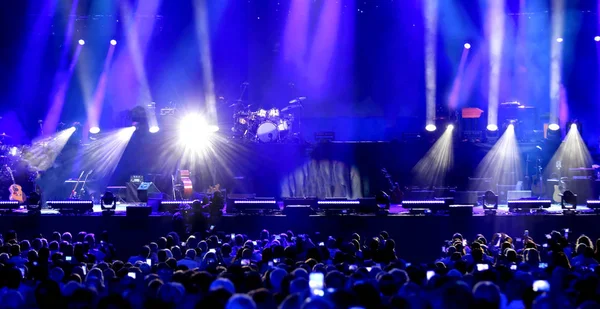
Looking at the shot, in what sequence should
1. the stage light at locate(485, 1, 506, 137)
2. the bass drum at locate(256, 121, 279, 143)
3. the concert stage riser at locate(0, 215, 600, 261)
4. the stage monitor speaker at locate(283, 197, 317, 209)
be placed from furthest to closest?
1. the stage light at locate(485, 1, 506, 137)
2. the bass drum at locate(256, 121, 279, 143)
3. the stage monitor speaker at locate(283, 197, 317, 209)
4. the concert stage riser at locate(0, 215, 600, 261)

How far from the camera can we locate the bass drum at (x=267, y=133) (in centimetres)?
2127

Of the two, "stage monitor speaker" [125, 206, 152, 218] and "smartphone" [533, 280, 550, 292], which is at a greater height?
"stage monitor speaker" [125, 206, 152, 218]

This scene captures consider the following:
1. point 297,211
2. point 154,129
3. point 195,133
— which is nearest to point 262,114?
point 195,133

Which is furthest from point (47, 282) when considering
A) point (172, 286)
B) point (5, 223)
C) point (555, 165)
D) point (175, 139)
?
point (555, 165)

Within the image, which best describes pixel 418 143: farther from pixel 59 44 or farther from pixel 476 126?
pixel 59 44

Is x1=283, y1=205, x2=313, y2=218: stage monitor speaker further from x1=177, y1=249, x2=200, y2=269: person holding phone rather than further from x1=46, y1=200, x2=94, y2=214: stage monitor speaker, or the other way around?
x1=177, y1=249, x2=200, y2=269: person holding phone

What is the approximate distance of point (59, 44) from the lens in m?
23.3

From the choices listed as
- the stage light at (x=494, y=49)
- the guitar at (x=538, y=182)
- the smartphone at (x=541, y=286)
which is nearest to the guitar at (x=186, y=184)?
the stage light at (x=494, y=49)

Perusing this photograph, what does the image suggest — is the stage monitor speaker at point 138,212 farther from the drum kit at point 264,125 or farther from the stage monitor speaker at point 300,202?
the drum kit at point 264,125

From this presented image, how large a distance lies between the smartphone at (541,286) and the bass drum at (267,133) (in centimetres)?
1467

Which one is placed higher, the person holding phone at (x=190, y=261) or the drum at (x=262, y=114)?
the drum at (x=262, y=114)

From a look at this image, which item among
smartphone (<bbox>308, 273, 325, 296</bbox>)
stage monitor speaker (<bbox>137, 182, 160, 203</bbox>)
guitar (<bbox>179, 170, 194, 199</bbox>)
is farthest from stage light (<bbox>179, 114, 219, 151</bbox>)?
smartphone (<bbox>308, 273, 325, 296</bbox>)

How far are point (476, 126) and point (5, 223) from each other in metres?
14.0

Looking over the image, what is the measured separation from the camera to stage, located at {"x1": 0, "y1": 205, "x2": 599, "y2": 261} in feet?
52.4
